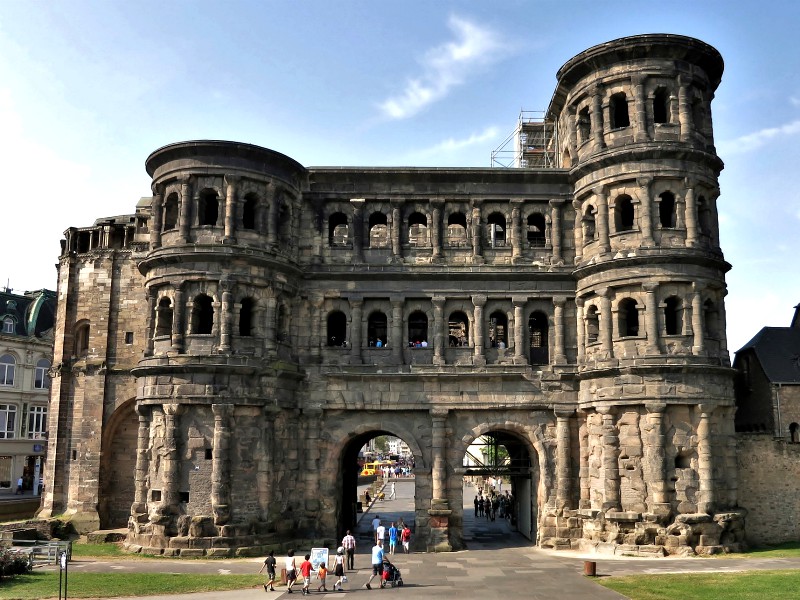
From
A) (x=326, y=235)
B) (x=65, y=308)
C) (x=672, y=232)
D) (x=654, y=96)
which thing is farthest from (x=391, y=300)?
(x=65, y=308)

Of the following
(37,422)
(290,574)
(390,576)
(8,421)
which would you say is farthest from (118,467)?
(37,422)

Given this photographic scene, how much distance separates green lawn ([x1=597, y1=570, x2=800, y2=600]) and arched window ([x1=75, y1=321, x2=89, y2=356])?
3001cm

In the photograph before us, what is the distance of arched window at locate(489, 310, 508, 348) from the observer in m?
35.2

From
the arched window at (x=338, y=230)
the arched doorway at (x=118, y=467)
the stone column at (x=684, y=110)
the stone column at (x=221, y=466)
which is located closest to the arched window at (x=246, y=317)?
the stone column at (x=221, y=466)

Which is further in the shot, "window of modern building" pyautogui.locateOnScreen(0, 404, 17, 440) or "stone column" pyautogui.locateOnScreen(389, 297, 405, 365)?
"window of modern building" pyautogui.locateOnScreen(0, 404, 17, 440)

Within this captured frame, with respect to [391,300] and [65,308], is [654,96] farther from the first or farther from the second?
[65,308]

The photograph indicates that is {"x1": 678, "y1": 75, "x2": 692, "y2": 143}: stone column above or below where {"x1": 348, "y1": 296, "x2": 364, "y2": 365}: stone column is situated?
above

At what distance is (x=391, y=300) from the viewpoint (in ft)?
114

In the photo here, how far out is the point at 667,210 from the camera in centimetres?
3372

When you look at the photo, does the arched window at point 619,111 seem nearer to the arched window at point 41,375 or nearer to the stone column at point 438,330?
the stone column at point 438,330

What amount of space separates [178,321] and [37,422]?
37.1 meters

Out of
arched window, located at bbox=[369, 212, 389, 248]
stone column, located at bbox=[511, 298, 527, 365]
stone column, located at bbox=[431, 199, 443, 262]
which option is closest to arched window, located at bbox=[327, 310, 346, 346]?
arched window, located at bbox=[369, 212, 389, 248]

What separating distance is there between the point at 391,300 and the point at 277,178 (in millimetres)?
8073

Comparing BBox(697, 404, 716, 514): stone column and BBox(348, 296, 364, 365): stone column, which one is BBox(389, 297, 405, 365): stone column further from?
BBox(697, 404, 716, 514): stone column
